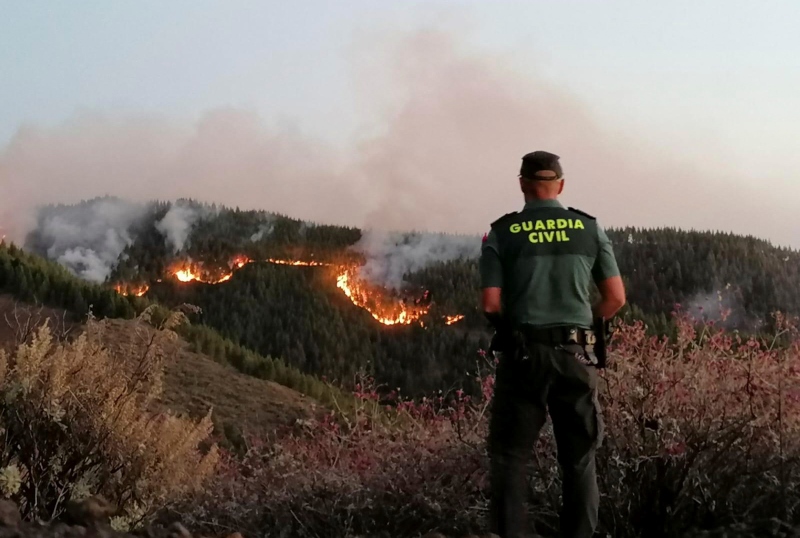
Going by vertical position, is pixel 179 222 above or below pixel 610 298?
above

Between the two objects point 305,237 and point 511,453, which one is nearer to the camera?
point 511,453

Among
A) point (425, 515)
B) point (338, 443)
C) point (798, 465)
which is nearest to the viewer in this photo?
point (798, 465)

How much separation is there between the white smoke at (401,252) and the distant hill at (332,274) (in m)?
0.42

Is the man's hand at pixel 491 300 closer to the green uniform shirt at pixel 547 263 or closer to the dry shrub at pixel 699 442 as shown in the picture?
the green uniform shirt at pixel 547 263

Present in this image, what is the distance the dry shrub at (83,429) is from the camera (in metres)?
6.03

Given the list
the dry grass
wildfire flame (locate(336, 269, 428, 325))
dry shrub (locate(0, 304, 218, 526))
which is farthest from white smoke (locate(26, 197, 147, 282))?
dry shrub (locate(0, 304, 218, 526))

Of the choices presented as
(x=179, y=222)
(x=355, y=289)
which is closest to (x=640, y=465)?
(x=355, y=289)

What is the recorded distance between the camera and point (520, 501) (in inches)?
155

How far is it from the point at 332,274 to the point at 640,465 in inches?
4851

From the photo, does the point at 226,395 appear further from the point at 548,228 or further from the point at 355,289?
the point at 355,289

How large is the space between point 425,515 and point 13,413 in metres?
3.41

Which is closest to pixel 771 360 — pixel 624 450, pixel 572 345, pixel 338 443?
pixel 624 450

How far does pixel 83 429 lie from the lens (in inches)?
247

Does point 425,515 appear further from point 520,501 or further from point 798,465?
point 798,465
